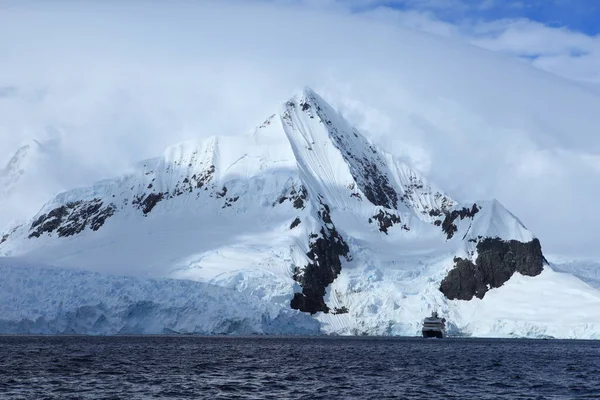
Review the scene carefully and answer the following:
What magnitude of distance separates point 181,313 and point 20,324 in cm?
2788

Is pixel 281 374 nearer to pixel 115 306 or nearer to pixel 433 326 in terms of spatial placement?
pixel 115 306

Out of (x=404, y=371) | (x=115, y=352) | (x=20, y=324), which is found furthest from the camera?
(x=20, y=324)

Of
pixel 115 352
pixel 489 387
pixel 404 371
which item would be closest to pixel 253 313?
pixel 115 352

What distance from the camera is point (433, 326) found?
187 meters

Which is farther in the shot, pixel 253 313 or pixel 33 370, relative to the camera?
pixel 253 313

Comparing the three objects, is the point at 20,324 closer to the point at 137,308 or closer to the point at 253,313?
the point at 137,308

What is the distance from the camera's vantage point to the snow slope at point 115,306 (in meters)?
164

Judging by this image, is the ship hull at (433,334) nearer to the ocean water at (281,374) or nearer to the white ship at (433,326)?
the white ship at (433,326)

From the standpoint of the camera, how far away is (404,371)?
88500 mm

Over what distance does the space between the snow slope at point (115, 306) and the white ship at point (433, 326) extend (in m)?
32.0

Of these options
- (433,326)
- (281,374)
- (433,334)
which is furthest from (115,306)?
(281,374)

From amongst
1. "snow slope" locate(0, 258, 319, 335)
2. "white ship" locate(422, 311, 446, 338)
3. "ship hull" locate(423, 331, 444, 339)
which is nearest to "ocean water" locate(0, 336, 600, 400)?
"snow slope" locate(0, 258, 319, 335)

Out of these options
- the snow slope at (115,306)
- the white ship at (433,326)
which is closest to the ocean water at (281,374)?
the snow slope at (115,306)

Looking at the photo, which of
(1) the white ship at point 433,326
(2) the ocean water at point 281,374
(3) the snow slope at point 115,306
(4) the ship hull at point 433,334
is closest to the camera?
(2) the ocean water at point 281,374
